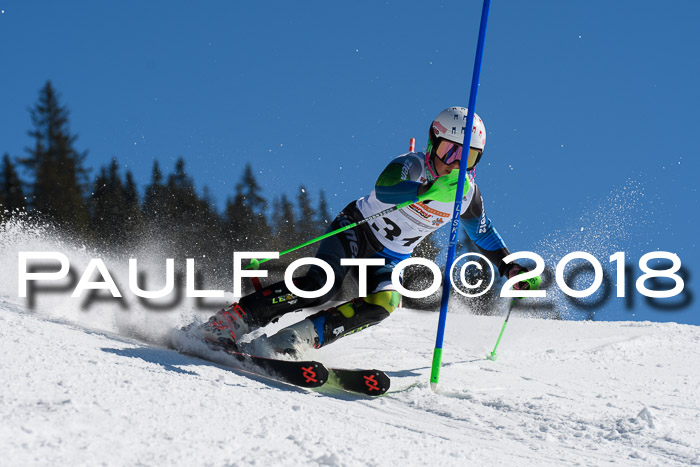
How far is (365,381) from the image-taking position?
139 inches

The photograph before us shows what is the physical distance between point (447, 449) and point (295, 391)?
114cm

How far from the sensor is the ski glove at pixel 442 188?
4102mm

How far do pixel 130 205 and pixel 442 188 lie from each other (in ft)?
94.7

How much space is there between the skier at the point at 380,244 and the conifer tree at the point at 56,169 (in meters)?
26.7

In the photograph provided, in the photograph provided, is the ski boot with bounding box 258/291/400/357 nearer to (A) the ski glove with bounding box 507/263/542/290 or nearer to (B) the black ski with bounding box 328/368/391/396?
(B) the black ski with bounding box 328/368/391/396

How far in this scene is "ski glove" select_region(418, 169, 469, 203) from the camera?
13.5ft

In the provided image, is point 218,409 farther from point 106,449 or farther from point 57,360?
point 57,360

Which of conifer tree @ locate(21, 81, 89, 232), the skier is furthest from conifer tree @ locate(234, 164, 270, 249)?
the skier

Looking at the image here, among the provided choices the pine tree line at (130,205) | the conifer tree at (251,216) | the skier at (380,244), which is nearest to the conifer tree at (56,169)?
the pine tree line at (130,205)

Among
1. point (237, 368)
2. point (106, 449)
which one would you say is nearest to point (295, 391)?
point (237, 368)

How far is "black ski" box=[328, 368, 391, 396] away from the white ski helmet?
156 cm

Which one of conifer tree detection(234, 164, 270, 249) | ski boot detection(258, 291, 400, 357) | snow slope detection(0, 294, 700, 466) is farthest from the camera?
conifer tree detection(234, 164, 270, 249)

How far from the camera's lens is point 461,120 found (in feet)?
14.0

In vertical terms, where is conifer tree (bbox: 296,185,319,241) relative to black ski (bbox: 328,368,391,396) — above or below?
above
